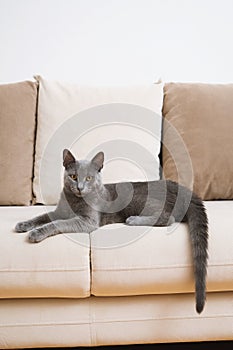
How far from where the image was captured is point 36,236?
1609mm

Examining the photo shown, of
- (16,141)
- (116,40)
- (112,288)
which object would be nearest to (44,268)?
(112,288)

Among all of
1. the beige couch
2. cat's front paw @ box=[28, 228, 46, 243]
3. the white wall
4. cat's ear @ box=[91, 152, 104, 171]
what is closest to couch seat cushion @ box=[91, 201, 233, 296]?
the beige couch

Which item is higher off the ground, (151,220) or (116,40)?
(116,40)

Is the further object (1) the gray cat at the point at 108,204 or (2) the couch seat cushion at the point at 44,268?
(1) the gray cat at the point at 108,204

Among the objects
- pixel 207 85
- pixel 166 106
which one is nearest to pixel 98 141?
pixel 166 106

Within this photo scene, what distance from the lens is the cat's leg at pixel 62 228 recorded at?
162 centimetres

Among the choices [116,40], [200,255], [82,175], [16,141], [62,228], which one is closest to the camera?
[200,255]

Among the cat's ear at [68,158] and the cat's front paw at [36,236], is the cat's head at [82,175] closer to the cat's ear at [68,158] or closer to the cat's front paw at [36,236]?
the cat's ear at [68,158]

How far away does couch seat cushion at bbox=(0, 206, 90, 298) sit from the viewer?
159 centimetres

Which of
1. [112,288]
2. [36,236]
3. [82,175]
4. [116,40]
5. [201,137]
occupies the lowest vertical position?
[112,288]

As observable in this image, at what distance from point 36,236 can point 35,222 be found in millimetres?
165

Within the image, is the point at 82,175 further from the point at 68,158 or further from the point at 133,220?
the point at 133,220

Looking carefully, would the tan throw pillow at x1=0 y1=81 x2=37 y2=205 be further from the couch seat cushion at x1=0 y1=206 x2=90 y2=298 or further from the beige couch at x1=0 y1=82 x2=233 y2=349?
the couch seat cushion at x1=0 y1=206 x2=90 y2=298

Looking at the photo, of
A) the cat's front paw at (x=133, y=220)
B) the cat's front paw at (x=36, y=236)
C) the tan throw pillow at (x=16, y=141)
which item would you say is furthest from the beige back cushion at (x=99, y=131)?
the cat's front paw at (x=36, y=236)
